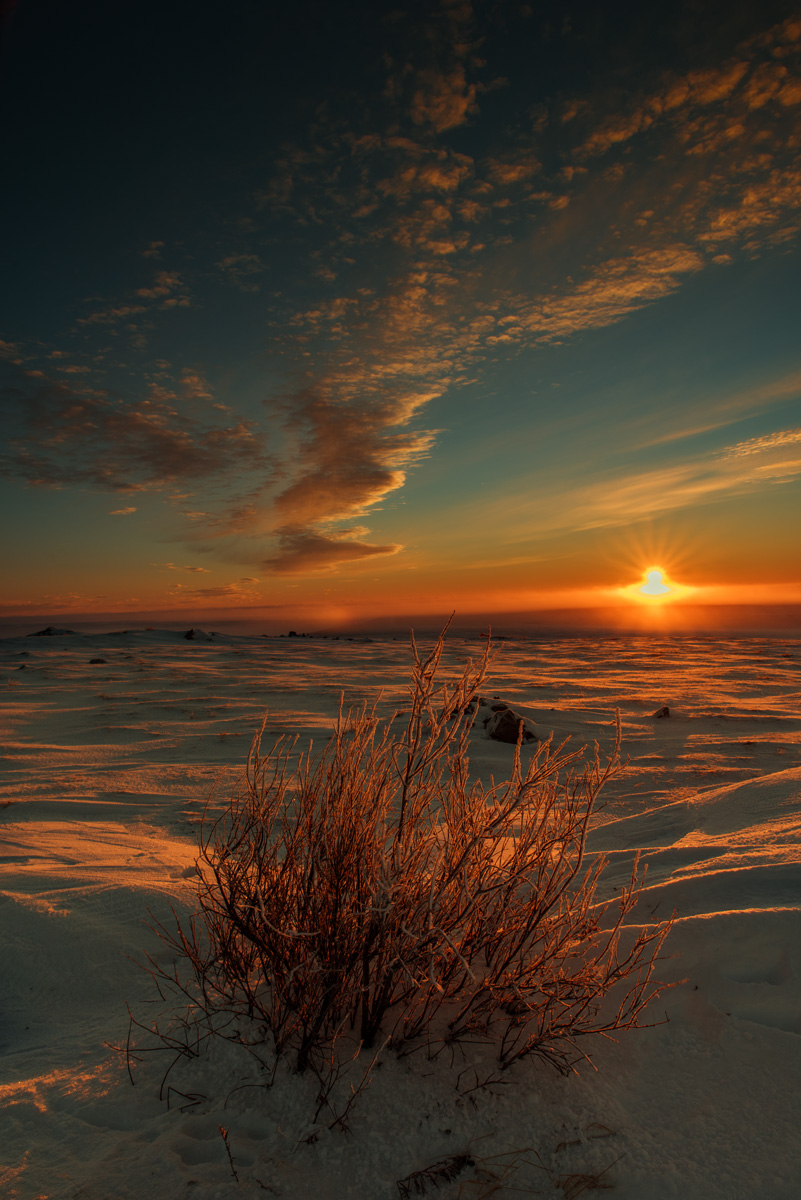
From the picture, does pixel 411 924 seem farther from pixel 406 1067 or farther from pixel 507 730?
pixel 507 730

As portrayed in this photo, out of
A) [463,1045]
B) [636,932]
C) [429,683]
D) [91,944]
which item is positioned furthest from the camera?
[91,944]

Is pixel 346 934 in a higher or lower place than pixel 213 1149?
higher

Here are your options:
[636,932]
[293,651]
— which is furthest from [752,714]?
[293,651]

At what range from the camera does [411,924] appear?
161 centimetres

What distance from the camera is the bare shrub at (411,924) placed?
161 centimetres

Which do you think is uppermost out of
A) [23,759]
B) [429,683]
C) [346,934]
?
[429,683]

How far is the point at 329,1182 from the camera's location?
4.62 feet

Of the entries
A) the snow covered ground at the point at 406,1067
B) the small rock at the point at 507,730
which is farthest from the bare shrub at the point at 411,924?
the small rock at the point at 507,730

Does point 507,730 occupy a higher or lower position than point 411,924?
lower

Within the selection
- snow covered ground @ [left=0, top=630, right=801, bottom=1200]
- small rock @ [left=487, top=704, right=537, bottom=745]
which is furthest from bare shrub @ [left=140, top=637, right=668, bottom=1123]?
small rock @ [left=487, top=704, right=537, bottom=745]

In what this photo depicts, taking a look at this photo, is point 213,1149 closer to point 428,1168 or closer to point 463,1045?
point 428,1168

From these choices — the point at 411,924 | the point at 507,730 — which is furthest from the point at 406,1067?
the point at 507,730

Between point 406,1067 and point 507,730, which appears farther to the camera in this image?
point 507,730

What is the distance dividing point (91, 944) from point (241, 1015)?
3.45ft
